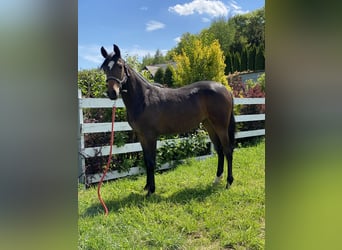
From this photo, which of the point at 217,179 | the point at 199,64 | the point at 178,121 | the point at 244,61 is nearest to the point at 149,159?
the point at 178,121

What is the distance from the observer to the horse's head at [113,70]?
6.60ft

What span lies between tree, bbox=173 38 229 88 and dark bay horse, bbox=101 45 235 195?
1066 mm

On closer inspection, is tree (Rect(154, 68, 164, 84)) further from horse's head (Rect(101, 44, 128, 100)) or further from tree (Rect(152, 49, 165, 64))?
horse's head (Rect(101, 44, 128, 100))

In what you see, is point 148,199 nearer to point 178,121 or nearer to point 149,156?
point 149,156

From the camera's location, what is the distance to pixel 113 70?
2.04m

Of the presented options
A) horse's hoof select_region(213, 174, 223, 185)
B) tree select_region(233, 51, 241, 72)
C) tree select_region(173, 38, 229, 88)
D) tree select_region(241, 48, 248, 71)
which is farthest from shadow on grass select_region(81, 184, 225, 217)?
tree select_region(241, 48, 248, 71)

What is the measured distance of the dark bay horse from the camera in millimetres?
2119

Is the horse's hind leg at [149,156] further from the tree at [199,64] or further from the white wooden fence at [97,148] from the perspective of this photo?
the tree at [199,64]

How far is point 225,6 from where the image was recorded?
15.8 ft

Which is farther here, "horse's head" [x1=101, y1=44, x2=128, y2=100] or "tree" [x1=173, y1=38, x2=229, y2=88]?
"tree" [x1=173, y1=38, x2=229, y2=88]
